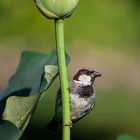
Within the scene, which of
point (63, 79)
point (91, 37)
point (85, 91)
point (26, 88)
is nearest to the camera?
point (63, 79)

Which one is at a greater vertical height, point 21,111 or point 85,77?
point 85,77

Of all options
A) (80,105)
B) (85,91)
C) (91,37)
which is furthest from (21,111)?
(91,37)

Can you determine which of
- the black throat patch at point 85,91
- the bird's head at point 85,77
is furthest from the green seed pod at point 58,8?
the bird's head at point 85,77

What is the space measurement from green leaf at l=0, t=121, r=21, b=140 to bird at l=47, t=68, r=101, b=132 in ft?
2.20

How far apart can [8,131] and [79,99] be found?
2.69 ft

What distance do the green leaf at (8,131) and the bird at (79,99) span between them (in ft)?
2.20

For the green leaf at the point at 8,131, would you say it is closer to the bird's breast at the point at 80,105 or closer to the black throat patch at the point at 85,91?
the bird's breast at the point at 80,105

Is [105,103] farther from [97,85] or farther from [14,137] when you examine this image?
[14,137]

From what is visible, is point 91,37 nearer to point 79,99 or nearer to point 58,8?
point 79,99

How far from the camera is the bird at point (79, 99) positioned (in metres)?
1.78

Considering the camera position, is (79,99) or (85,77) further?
(85,77)

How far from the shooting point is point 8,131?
102 centimetres

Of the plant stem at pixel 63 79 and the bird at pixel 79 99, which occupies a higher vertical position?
the bird at pixel 79 99

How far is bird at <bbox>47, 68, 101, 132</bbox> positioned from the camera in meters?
1.78
